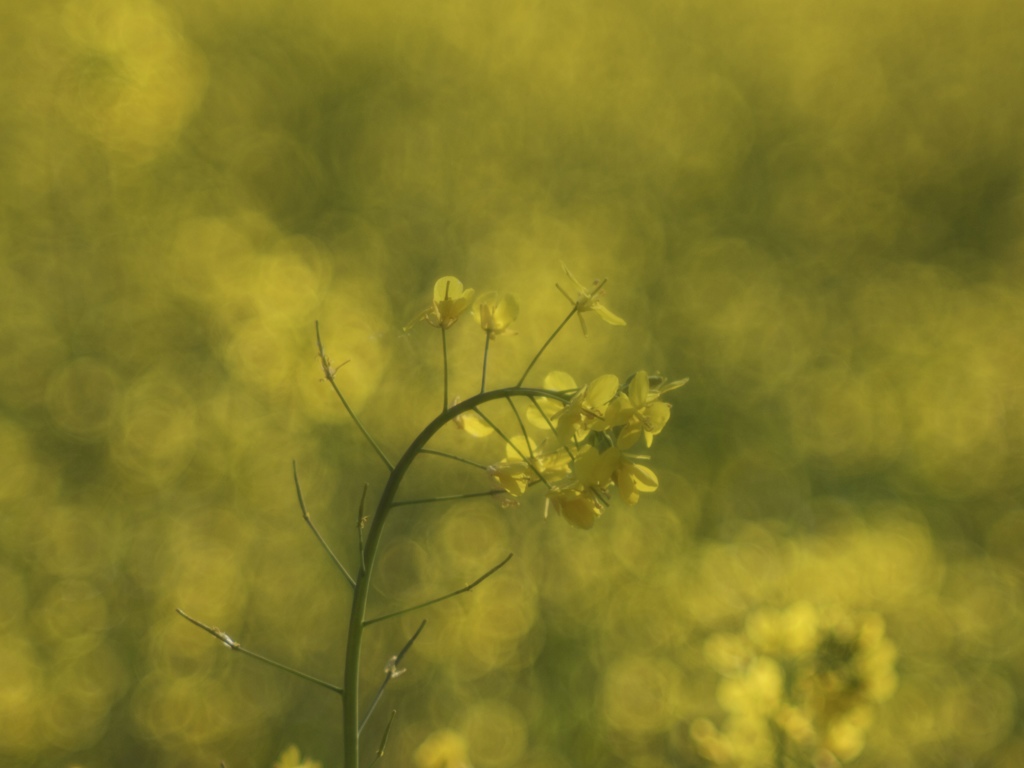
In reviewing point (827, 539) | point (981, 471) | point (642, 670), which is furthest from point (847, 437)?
point (642, 670)

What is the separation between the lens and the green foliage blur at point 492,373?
339 centimetres

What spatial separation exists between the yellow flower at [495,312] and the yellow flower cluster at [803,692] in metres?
1.21

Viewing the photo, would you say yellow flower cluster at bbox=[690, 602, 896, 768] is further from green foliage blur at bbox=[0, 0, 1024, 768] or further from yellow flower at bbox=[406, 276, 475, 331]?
yellow flower at bbox=[406, 276, 475, 331]

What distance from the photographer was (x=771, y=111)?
888cm

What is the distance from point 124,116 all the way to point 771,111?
5.36 metres

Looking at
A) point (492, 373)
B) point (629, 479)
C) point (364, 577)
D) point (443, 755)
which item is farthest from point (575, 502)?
point (492, 373)

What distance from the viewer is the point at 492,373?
5160 mm

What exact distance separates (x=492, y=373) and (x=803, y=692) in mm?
3139

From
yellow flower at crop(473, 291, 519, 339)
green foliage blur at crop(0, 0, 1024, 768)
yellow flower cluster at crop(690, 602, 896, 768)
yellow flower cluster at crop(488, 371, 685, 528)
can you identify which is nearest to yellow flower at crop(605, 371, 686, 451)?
yellow flower cluster at crop(488, 371, 685, 528)

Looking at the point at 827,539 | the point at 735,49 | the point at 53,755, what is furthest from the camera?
the point at 735,49

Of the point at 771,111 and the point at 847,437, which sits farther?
the point at 771,111

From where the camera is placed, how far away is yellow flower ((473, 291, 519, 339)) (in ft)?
4.14

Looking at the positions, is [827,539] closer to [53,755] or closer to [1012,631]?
[1012,631]

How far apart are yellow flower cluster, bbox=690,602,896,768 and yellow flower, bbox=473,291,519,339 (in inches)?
47.6
